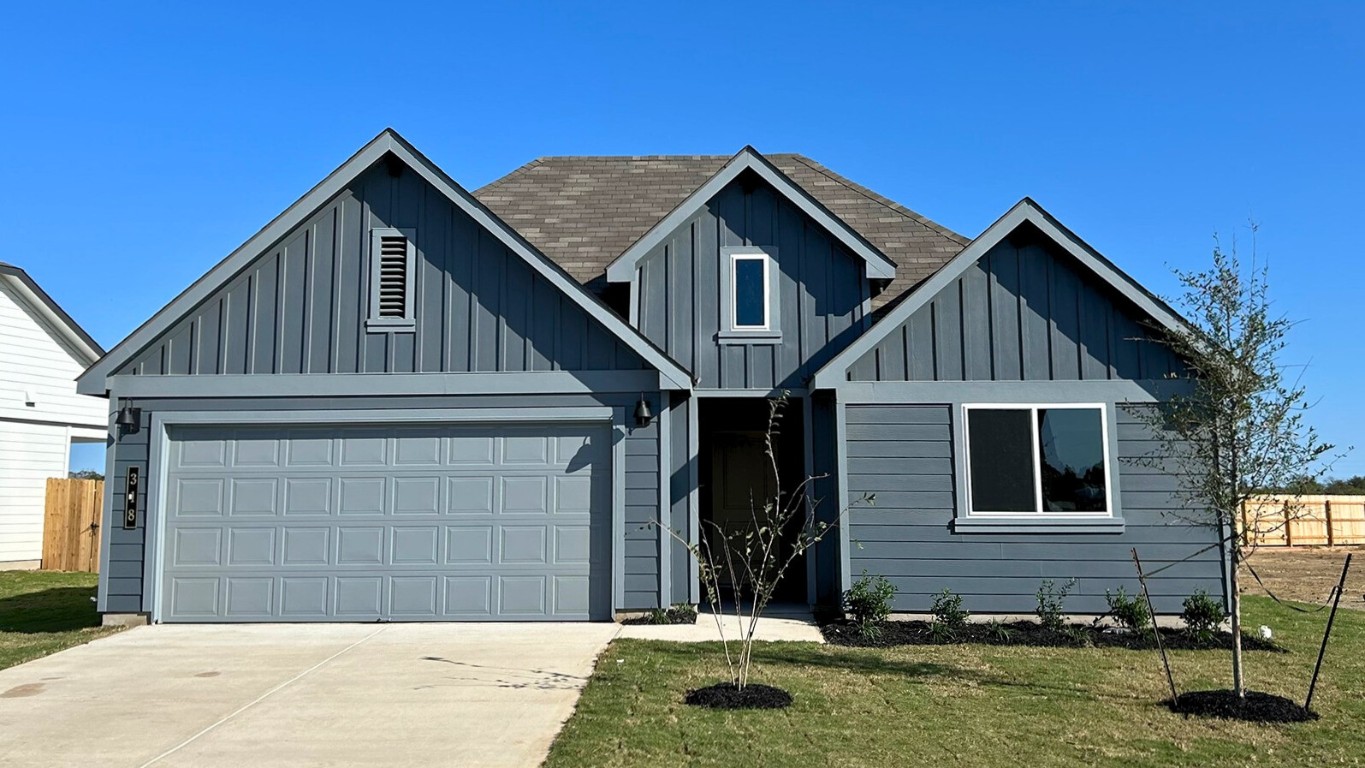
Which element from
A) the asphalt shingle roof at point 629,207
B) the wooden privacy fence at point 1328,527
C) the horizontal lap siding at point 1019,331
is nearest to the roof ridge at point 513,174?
the asphalt shingle roof at point 629,207

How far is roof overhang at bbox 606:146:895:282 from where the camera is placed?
12.0m

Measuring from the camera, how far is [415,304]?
37.8 feet

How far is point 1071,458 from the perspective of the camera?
1106 centimetres

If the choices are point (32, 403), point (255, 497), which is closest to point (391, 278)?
point (255, 497)

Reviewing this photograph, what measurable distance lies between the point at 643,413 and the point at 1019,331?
14.1 feet

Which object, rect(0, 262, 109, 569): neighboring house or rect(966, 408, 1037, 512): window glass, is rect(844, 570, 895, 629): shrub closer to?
rect(966, 408, 1037, 512): window glass

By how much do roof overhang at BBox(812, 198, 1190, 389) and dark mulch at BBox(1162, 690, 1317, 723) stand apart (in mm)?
4794

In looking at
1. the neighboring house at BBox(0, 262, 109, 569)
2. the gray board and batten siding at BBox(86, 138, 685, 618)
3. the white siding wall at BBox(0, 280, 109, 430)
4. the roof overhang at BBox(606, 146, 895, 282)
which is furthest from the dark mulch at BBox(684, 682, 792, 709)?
the white siding wall at BBox(0, 280, 109, 430)

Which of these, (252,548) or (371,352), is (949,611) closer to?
(371,352)

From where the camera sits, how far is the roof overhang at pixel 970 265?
10969mm

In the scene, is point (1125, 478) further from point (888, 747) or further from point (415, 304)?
point (415, 304)

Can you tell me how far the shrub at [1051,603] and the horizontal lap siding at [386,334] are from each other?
16.5 feet

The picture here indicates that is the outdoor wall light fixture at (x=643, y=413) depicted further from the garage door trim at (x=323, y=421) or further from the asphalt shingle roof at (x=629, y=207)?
the asphalt shingle roof at (x=629, y=207)

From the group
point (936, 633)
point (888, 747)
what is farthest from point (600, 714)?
point (936, 633)
